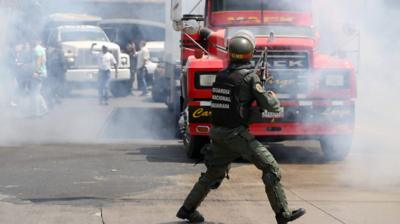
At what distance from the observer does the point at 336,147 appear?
432 inches

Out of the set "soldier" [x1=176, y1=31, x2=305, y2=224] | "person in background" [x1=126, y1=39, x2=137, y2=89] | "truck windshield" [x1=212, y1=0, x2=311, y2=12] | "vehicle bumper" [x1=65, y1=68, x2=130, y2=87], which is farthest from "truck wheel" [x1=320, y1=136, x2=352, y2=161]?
"person in background" [x1=126, y1=39, x2=137, y2=89]

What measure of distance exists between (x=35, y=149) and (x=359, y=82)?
5058 millimetres

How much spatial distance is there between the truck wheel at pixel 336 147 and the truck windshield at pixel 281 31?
153 centimetres

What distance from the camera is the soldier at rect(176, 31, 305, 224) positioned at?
6734 mm

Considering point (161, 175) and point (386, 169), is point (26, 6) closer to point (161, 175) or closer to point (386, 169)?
point (161, 175)

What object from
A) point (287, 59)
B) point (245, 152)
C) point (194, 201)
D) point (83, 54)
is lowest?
point (194, 201)

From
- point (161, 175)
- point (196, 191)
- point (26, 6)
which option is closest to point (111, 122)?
point (26, 6)

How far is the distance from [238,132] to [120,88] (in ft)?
58.4

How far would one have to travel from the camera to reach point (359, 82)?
12.9 m

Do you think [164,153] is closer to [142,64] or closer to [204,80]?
[204,80]

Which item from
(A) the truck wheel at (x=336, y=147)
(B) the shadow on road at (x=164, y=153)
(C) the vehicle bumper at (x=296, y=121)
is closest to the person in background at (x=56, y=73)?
(B) the shadow on road at (x=164, y=153)

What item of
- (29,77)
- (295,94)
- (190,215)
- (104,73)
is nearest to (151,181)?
(190,215)

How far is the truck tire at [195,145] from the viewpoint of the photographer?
1090 centimetres

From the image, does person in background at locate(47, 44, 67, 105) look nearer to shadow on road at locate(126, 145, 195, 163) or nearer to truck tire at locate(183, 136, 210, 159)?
shadow on road at locate(126, 145, 195, 163)
